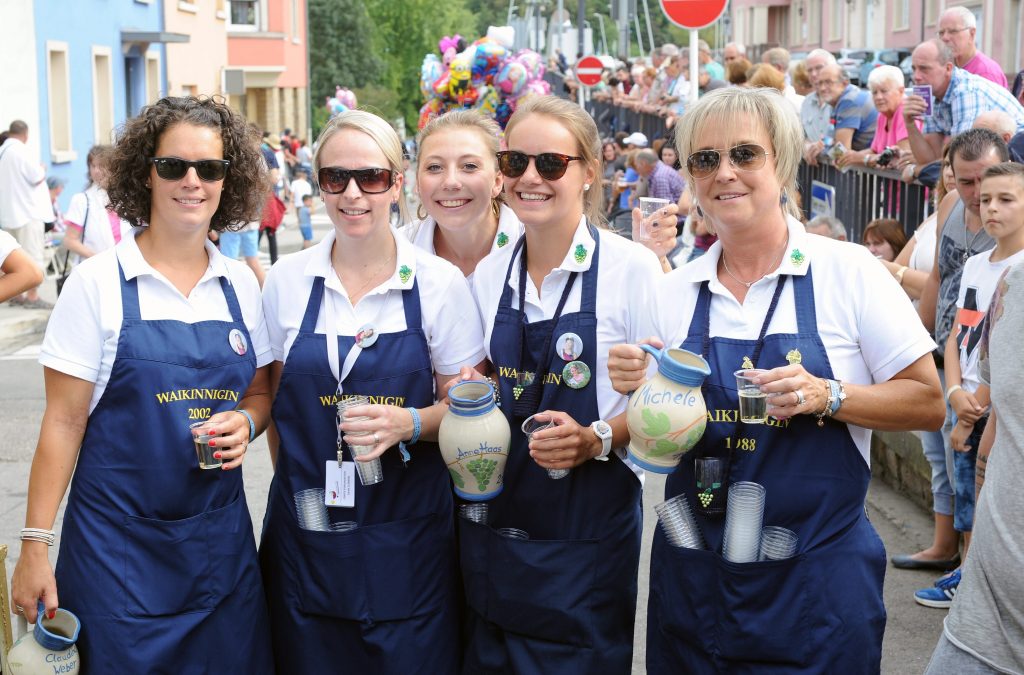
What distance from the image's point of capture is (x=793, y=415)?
9.25 ft

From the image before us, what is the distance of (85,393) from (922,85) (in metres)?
5.61

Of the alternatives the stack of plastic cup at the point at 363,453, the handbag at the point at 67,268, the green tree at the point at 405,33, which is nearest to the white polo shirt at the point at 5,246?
the stack of plastic cup at the point at 363,453

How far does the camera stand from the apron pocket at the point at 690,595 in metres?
2.98

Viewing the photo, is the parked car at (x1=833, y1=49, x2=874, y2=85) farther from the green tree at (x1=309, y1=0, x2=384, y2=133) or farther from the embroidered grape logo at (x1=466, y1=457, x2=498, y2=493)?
the green tree at (x1=309, y1=0, x2=384, y2=133)

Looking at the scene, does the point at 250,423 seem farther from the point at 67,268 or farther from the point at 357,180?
the point at 67,268

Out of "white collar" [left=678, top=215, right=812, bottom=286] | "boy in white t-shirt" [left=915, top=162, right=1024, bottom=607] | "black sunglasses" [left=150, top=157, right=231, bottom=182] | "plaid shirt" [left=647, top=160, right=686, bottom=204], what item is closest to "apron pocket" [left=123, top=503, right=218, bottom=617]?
"black sunglasses" [left=150, top=157, right=231, bottom=182]

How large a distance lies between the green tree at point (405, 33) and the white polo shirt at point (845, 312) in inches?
2092

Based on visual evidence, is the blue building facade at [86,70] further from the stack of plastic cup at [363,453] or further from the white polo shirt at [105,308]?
the stack of plastic cup at [363,453]

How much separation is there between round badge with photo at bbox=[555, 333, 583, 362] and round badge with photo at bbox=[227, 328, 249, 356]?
83 cm

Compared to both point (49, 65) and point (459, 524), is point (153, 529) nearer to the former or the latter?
point (459, 524)

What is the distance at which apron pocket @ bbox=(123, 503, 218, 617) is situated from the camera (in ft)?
10.3

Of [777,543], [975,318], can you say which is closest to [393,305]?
[777,543]

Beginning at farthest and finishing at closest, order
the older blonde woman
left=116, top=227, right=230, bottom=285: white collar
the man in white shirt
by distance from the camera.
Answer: the man in white shirt < the older blonde woman < left=116, top=227, right=230, bottom=285: white collar

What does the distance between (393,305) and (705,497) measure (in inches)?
39.8
